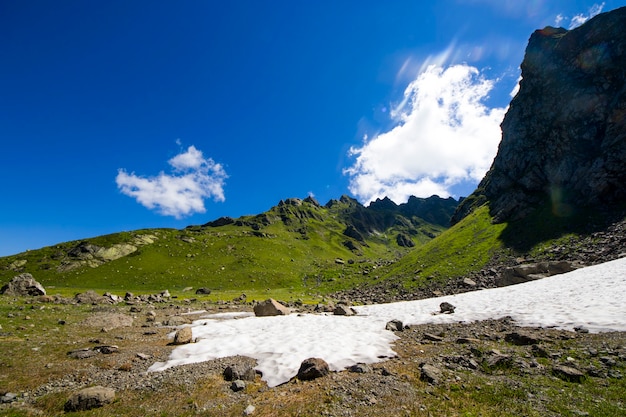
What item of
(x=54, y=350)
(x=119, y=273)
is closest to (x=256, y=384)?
(x=54, y=350)

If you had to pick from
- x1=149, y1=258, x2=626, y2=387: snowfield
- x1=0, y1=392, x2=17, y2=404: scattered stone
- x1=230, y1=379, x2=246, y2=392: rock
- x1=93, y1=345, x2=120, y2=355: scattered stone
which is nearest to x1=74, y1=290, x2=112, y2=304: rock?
x1=149, y1=258, x2=626, y2=387: snowfield

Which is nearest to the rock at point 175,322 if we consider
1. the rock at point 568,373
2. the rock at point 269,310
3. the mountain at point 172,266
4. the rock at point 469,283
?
the rock at point 269,310

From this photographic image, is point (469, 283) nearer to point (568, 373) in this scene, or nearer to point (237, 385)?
point (568, 373)

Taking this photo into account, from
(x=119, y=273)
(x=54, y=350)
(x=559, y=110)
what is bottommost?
(x=54, y=350)

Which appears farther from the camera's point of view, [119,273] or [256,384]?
[119,273]

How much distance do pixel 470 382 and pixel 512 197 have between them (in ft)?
356

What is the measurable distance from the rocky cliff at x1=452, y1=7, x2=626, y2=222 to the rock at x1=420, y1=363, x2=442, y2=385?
88.8 metres

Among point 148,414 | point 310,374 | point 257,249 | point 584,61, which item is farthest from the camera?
point 257,249

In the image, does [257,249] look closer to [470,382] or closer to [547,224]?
[547,224]

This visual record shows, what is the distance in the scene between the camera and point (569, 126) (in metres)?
93.8

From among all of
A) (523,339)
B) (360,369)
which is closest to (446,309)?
(523,339)

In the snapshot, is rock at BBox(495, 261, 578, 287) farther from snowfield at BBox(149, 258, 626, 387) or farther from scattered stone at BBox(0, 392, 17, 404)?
scattered stone at BBox(0, 392, 17, 404)

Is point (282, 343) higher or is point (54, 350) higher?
point (54, 350)

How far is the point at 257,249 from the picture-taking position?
15388cm
